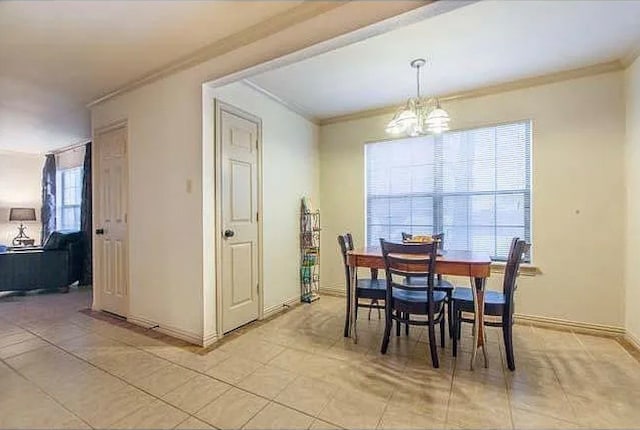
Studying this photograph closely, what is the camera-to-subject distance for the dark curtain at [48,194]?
652cm

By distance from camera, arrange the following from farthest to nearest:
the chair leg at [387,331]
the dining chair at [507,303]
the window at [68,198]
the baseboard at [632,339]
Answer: the window at [68,198] < the baseboard at [632,339] < the chair leg at [387,331] < the dining chair at [507,303]

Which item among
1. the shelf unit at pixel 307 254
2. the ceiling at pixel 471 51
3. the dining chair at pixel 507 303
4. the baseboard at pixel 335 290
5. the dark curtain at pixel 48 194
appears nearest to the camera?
the ceiling at pixel 471 51

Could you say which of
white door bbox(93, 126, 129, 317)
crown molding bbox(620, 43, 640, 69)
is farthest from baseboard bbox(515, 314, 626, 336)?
white door bbox(93, 126, 129, 317)

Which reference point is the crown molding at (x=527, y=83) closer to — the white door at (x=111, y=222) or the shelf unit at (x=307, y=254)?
the shelf unit at (x=307, y=254)

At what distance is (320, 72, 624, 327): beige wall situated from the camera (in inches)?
114

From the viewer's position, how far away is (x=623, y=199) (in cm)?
287

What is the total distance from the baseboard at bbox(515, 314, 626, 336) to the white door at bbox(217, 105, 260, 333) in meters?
2.78

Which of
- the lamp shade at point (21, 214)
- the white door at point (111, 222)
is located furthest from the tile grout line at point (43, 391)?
the lamp shade at point (21, 214)

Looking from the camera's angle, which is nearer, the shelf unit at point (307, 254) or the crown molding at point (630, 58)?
the crown molding at point (630, 58)

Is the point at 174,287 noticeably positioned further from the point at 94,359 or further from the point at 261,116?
the point at 261,116

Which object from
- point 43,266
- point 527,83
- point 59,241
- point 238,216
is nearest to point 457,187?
point 527,83

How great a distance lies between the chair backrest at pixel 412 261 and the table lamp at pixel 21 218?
7199 millimetres

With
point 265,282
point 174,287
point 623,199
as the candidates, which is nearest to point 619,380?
point 623,199

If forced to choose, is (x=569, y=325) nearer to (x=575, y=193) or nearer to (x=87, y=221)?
(x=575, y=193)
